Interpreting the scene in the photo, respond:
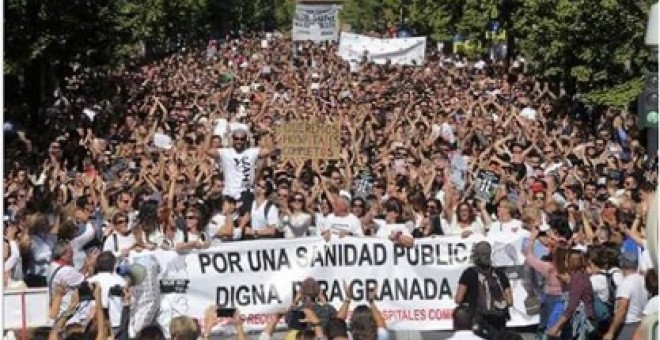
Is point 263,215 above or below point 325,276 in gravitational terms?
above

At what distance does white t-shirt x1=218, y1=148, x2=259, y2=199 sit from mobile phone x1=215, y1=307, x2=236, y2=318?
3.88 meters

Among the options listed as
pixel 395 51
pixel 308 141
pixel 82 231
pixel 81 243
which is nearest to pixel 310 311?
pixel 81 243

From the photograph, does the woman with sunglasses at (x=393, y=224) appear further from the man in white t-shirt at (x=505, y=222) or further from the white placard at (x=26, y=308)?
the white placard at (x=26, y=308)

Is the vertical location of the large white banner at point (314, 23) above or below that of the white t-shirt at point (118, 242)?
above

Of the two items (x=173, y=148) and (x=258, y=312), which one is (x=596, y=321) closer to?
(x=258, y=312)

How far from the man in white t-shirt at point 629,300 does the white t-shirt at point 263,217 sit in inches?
121

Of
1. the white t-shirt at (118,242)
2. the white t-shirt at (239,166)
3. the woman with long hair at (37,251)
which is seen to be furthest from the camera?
the white t-shirt at (239,166)

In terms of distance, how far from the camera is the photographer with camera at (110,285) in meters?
8.73

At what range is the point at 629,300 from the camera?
9.09 meters

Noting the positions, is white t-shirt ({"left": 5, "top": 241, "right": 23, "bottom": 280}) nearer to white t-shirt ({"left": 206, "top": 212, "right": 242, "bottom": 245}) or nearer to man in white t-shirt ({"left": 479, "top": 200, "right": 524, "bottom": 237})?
white t-shirt ({"left": 206, "top": 212, "right": 242, "bottom": 245})

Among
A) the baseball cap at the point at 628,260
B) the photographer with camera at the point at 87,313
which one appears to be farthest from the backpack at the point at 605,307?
the photographer with camera at the point at 87,313

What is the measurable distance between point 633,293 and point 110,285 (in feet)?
10.3

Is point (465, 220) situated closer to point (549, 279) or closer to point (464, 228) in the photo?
point (464, 228)

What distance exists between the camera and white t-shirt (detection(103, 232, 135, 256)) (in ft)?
31.4
